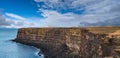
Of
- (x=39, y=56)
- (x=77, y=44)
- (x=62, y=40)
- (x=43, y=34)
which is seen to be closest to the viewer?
(x=77, y=44)

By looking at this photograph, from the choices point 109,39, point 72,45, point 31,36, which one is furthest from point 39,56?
point 109,39

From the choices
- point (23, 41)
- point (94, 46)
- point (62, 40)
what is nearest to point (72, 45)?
point (62, 40)

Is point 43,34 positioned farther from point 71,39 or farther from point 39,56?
point 71,39

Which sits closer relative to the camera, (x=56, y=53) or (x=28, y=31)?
(x=56, y=53)

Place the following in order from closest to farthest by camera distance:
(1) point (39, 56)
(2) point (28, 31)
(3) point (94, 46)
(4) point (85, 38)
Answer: (3) point (94, 46)
(4) point (85, 38)
(1) point (39, 56)
(2) point (28, 31)

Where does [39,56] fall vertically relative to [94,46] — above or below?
below

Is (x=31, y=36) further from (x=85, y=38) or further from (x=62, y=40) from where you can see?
(x=85, y=38)
